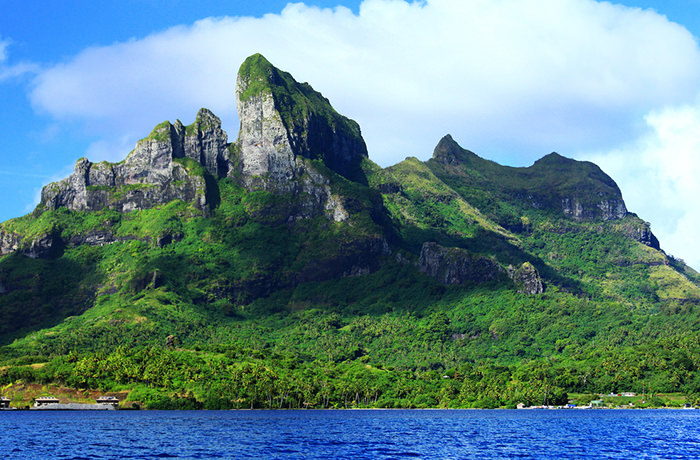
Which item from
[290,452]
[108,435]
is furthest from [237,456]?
[108,435]

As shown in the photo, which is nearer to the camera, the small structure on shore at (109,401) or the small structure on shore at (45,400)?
the small structure on shore at (109,401)

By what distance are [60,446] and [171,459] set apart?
2223 centimetres

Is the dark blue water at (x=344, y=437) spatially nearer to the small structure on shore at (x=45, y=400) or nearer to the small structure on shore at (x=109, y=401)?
the small structure on shore at (x=109, y=401)

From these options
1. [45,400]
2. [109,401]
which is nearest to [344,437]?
[109,401]

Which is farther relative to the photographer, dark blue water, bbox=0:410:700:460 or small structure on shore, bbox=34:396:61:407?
small structure on shore, bbox=34:396:61:407

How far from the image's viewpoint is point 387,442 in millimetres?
118688

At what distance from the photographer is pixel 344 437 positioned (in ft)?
414

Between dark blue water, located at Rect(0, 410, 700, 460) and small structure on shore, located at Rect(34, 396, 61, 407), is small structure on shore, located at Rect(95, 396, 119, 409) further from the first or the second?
dark blue water, located at Rect(0, 410, 700, 460)

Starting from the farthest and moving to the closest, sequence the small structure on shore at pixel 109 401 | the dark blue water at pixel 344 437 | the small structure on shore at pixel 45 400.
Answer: the small structure on shore at pixel 45 400
the small structure on shore at pixel 109 401
the dark blue water at pixel 344 437

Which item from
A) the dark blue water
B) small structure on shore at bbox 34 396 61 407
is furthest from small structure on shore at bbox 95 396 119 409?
the dark blue water

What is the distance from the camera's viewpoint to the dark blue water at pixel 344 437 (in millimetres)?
102750

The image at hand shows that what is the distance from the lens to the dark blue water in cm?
10275

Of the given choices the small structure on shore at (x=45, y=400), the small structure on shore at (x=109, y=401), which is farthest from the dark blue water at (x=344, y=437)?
the small structure on shore at (x=45, y=400)

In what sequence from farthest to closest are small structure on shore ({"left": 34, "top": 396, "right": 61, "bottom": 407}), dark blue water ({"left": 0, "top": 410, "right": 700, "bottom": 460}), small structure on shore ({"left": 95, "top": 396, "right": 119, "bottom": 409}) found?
small structure on shore ({"left": 34, "top": 396, "right": 61, "bottom": 407}), small structure on shore ({"left": 95, "top": 396, "right": 119, "bottom": 409}), dark blue water ({"left": 0, "top": 410, "right": 700, "bottom": 460})
